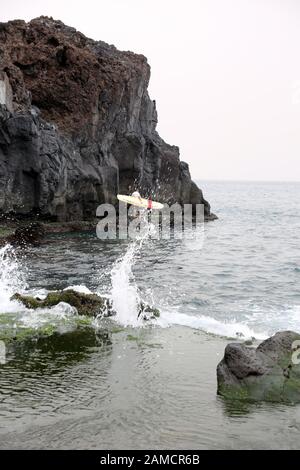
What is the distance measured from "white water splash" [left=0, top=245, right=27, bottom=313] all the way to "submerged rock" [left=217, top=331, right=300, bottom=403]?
9287 millimetres

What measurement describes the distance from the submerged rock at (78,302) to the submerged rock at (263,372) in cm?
730

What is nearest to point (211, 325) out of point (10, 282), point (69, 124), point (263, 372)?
point (263, 372)

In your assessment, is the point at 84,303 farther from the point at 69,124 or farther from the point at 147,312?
the point at 69,124

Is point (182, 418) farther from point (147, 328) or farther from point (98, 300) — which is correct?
point (98, 300)

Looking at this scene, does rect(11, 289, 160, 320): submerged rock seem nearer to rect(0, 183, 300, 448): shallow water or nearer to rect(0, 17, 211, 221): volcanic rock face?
rect(0, 183, 300, 448): shallow water

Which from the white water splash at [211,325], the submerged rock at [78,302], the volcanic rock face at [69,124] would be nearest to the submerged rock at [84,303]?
the submerged rock at [78,302]

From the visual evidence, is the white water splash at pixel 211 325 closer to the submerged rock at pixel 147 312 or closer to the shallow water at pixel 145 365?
the shallow water at pixel 145 365

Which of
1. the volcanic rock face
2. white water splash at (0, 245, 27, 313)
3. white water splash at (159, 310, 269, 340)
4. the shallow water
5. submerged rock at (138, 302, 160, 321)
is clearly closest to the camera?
the shallow water

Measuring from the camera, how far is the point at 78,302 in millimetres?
19547

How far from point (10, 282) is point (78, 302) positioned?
6323 millimetres

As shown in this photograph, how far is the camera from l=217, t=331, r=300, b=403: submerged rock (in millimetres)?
12148

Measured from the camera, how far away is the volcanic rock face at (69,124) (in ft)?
139

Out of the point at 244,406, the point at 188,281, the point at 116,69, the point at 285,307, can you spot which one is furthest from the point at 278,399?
the point at 116,69

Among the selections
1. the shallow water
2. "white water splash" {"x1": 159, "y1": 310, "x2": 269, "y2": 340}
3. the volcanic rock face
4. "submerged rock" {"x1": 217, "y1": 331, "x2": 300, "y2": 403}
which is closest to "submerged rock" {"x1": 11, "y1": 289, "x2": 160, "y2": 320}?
the shallow water
